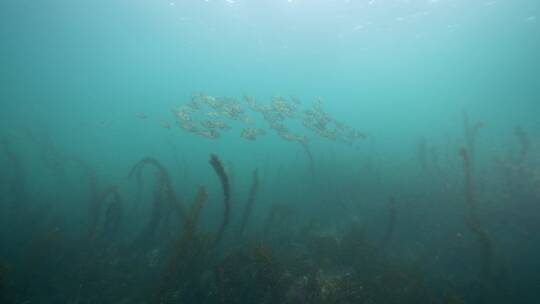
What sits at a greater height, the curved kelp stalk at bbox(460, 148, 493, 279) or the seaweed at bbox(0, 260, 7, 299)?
the curved kelp stalk at bbox(460, 148, 493, 279)

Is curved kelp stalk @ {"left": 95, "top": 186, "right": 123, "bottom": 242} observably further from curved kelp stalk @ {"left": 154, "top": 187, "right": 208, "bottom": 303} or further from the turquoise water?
curved kelp stalk @ {"left": 154, "top": 187, "right": 208, "bottom": 303}

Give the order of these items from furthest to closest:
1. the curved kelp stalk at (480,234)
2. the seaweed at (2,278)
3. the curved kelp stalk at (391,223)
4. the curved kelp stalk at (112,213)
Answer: the curved kelp stalk at (112,213), the curved kelp stalk at (391,223), the curved kelp stalk at (480,234), the seaweed at (2,278)

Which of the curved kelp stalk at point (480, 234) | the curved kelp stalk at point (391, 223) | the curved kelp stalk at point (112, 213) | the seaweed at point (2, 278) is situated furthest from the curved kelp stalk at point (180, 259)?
the curved kelp stalk at point (480, 234)

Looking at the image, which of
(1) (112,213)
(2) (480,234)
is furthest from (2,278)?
(2) (480,234)

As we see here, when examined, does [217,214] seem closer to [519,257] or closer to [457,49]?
[519,257]

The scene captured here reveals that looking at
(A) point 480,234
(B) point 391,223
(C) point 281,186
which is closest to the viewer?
(A) point 480,234

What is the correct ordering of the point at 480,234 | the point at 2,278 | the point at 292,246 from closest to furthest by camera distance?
the point at 2,278
the point at 480,234
the point at 292,246

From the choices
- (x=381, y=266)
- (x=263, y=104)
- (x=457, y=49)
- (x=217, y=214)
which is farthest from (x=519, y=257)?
(x=457, y=49)

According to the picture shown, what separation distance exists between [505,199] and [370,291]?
823 cm

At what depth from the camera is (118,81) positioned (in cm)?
6875

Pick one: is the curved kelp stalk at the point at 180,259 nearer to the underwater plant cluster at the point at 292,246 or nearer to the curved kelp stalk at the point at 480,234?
the underwater plant cluster at the point at 292,246

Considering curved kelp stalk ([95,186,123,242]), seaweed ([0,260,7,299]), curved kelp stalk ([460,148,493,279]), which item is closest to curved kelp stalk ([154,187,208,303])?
seaweed ([0,260,7,299])

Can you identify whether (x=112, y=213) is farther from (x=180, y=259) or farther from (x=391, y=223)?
(x=391, y=223)

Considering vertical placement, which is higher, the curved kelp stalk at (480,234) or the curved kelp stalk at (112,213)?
the curved kelp stalk at (480,234)
